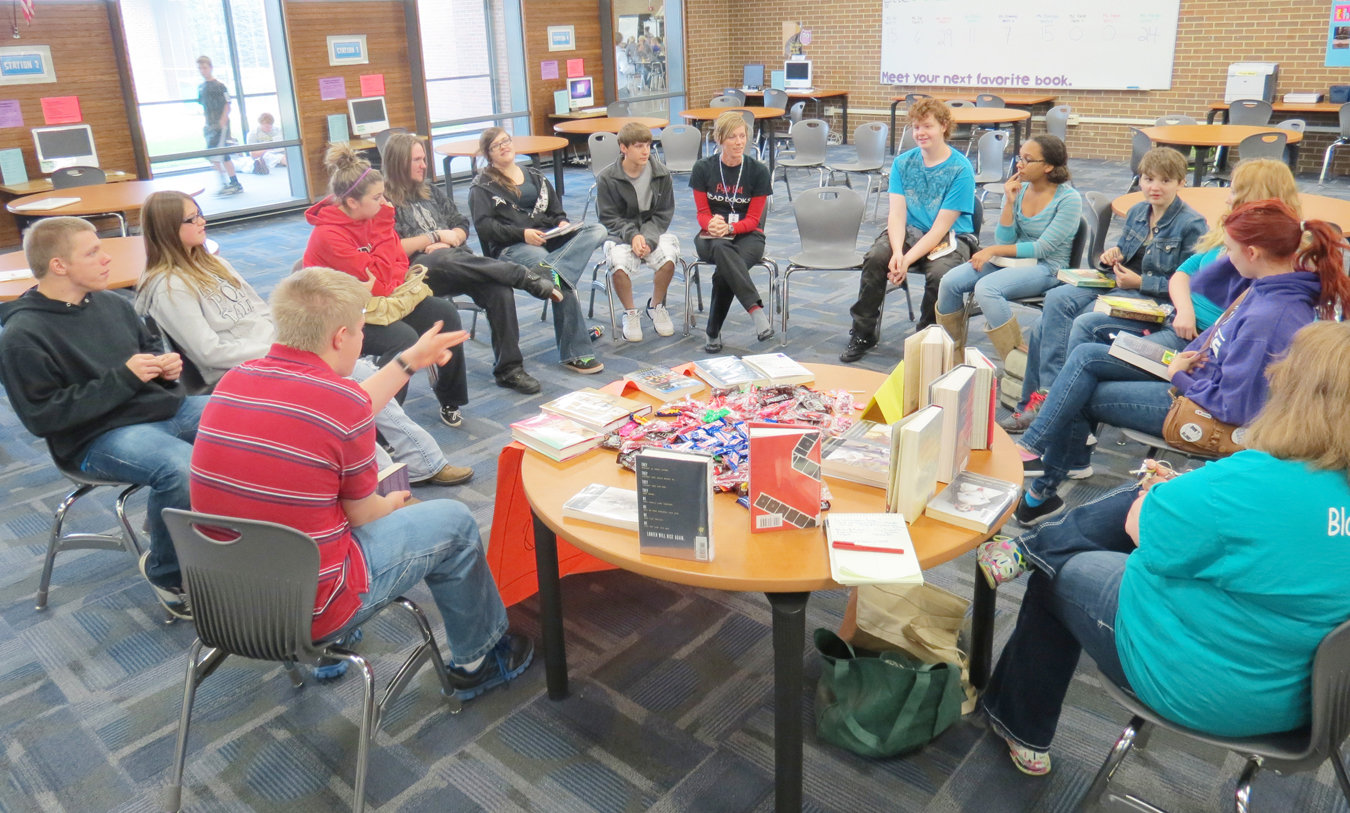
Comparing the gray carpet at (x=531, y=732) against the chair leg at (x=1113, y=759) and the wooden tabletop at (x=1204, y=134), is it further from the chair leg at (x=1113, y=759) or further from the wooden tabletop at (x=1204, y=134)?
the wooden tabletop at (x=1204, y=134)

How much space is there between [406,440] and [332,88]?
6747mm

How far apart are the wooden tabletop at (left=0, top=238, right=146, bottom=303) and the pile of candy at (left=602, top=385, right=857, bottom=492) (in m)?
2.08

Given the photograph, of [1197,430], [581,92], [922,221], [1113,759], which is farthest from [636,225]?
[581,92]

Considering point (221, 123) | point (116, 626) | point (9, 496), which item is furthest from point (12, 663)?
point (221, 123)

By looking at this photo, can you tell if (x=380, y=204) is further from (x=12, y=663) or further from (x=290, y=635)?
(x=290, y=635)

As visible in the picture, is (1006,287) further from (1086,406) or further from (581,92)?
(581,92)

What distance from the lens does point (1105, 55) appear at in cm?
997

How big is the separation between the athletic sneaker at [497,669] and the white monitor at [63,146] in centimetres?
654

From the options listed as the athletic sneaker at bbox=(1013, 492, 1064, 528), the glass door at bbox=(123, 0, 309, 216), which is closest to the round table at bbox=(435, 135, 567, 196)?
the glass door at bbox=(123, 0, 309, 216)

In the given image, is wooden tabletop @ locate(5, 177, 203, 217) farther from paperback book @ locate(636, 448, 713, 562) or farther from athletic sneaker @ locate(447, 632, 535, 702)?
paperback book @ locate(636, 448, 713, 562)

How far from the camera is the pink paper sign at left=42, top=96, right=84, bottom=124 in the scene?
7.12 m

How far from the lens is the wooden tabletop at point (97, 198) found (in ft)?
17.7

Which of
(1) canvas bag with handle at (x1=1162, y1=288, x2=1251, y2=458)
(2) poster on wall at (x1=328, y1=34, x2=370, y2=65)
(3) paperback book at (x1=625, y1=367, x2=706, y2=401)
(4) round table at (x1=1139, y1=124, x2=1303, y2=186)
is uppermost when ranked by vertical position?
(2) poster on wall at (x1=328, y1=34, x2=370, y2=65)

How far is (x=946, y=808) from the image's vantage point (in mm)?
2027
